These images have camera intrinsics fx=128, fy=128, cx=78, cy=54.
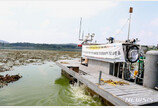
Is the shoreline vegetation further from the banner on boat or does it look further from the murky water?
the banner on boat

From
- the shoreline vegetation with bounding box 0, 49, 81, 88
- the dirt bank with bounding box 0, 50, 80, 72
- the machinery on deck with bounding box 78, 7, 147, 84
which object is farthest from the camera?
the dirt bank with bounding box 0, 50, 80, 72

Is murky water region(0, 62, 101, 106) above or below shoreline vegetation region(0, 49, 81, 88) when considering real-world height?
below

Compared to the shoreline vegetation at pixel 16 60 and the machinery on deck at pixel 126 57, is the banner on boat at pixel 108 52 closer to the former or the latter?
the machinery on deck at pixel 126 57

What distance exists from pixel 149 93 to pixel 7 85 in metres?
12.4

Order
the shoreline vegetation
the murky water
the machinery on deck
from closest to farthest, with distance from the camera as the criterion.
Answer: the murky water < the machinery on deck < the shoreline vegetation

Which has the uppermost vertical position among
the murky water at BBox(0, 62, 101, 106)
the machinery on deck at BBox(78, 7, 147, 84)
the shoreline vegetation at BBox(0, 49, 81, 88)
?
the machinery on deck at BBox(78, 7, 147, 84)

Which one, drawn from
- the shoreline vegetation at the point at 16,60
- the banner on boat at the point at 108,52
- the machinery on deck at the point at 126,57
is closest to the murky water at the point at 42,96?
the shoreline vegetation at the point at 16,60

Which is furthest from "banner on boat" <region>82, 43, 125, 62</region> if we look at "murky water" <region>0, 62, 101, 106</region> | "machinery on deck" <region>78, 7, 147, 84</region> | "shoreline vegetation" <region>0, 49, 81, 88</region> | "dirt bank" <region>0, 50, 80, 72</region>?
"dirt bank" <region>0, 50, 80, 72</region>

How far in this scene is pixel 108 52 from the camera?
10758 mm

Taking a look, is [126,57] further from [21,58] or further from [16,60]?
[21,58]

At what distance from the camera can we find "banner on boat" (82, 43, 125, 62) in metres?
9.65

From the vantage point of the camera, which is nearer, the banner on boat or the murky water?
the murky water

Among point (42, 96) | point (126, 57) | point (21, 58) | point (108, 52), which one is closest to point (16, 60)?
point (21, 58)

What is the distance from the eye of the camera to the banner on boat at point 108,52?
31.7 ft
